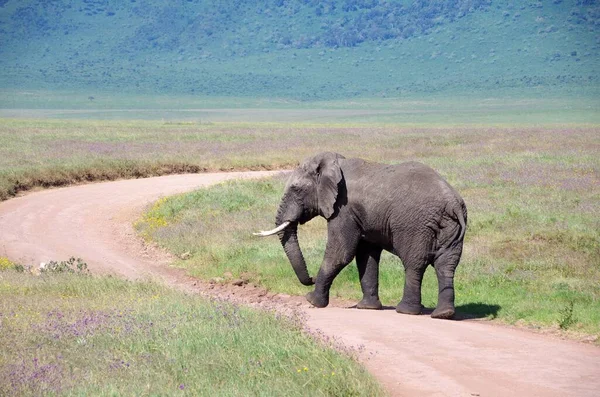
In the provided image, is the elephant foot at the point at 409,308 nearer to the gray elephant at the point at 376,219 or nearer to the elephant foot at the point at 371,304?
the gray elephant at the point at 376,219

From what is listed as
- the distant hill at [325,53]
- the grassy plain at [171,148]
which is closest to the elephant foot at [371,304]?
the grassy plain at [171,148]

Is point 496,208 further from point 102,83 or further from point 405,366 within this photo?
point 102,83

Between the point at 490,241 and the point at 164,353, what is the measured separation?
9982 millimetres

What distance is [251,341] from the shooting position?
394 inches

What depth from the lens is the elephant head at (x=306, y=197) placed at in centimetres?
1388

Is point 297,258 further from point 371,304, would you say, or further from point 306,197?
point 371,304

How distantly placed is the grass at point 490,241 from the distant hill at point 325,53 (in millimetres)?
116877

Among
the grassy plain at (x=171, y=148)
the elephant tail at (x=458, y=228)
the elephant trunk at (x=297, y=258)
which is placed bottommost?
the grassy plain at (x=171, y=148)

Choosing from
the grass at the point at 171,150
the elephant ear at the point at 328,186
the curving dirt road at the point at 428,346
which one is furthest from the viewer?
the grass at the point at 171,150

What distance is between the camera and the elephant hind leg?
42.4ft

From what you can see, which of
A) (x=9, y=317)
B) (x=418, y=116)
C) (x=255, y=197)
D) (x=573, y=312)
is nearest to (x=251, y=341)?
(x=9, y=317)

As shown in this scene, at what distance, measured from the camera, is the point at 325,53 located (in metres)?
181

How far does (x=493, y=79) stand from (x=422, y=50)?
2553 cm

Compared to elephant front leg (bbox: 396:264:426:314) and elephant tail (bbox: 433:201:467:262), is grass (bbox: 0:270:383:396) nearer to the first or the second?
elephant front leg (bbox: 396:264:426:314)
